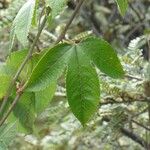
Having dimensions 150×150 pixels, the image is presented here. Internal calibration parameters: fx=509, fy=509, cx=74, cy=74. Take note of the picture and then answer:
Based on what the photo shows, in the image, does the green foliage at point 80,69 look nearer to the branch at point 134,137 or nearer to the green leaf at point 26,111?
the green leaf at point 26,111

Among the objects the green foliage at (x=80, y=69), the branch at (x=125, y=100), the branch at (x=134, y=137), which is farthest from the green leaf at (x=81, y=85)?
the branch at (x=134, y=137)

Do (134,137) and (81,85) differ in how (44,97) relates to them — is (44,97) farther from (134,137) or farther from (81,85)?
(134,137)

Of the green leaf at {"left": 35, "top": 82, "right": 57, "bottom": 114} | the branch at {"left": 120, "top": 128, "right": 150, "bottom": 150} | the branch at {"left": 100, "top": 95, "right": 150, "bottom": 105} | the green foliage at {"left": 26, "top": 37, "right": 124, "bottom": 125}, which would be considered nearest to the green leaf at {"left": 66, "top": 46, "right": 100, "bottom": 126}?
the green foliage at {"left": 26, "top": 37, "right": 124, "bottom": 125}

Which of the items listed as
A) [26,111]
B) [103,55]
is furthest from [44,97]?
[103,55]

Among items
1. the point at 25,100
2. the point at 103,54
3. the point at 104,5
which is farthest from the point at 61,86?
the point at 104,5

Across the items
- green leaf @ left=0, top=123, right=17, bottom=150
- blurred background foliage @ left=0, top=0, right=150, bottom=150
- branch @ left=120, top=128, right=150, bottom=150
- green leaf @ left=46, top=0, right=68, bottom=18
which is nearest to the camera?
green leaf @ left=46, top=0, right=68, bottom=18

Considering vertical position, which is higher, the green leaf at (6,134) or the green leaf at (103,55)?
the green leaf at (103,55)

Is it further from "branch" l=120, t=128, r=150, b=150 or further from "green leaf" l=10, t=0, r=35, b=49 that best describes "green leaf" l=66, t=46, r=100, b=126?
"branch" l=120, t=128, r=150, b=150
